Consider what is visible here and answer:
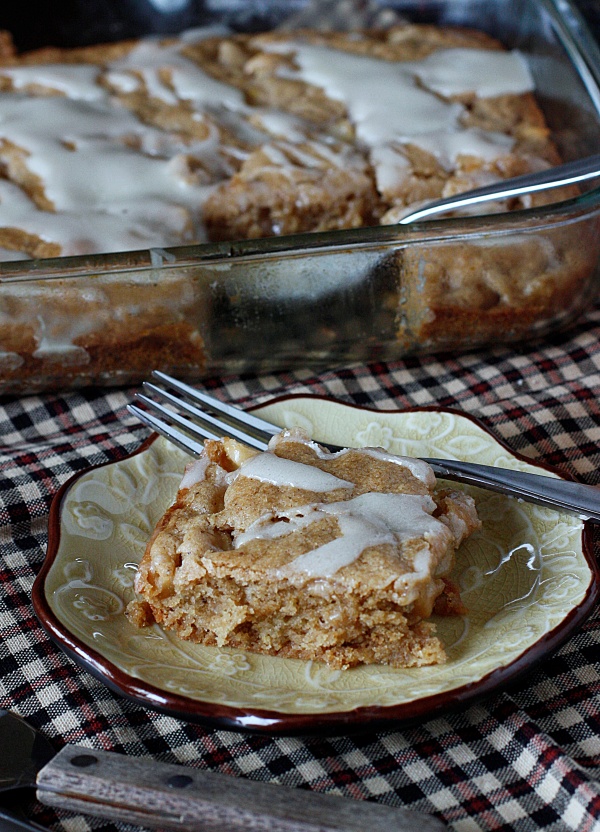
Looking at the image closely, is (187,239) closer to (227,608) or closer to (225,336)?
(225,336)

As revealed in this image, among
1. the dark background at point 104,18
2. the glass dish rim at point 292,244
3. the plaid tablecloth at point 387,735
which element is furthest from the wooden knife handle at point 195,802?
the dark background at point 104,18

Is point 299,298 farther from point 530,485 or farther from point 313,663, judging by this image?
point 313,663

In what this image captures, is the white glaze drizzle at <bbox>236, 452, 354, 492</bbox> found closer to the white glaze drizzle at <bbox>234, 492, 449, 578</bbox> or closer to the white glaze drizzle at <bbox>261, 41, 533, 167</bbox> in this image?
the white glaze drizzle at <bbox>234, 492, 449, 578</bbox>

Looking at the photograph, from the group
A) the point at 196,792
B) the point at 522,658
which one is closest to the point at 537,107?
the point at 522,658

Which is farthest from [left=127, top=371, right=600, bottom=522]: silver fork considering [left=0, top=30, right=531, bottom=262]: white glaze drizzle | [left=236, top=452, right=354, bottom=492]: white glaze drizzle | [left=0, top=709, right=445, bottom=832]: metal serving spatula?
[left=0, top=709, right=445, bottom=832]: metal serving spatula

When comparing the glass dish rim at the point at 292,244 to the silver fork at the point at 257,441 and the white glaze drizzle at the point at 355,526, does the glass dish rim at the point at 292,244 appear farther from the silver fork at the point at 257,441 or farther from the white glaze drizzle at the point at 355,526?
the white glaze drizzle at the point at 355,526

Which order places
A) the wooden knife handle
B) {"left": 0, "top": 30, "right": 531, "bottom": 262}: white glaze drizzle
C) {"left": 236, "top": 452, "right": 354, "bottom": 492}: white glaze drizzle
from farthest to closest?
{"left": 0, "top": 30, "right": 531, "bottom": 262}: white glaze drizzle, {"left": 236, "top": 452, "right": 354, "bottom": 492}: white glaze drizzle, the wooden knife handle
